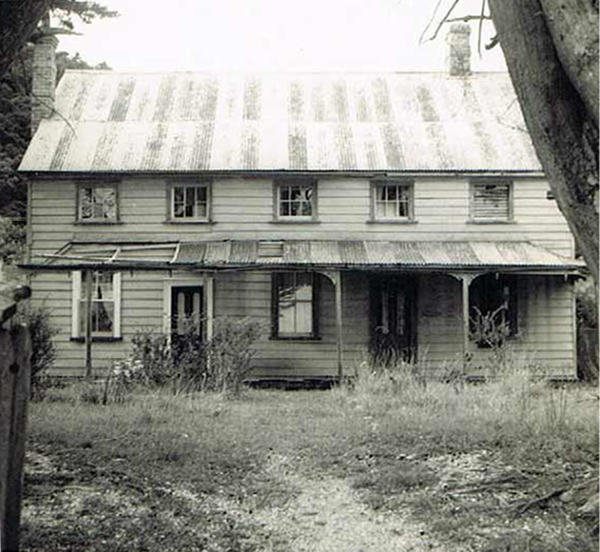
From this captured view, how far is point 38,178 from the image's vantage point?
63.5ft

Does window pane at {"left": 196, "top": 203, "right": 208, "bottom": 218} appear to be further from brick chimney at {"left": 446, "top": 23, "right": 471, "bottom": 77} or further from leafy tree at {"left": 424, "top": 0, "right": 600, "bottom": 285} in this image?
leafy tree at {"left": 424, "top": 0, "right": 600, "bottom": 285}

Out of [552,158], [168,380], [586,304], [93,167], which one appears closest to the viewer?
[552,158]

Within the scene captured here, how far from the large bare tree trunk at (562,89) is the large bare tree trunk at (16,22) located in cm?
306

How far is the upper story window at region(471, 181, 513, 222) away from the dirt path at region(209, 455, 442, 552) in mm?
13207

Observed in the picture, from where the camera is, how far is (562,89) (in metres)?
4.91

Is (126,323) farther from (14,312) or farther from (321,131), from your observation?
(14,312)

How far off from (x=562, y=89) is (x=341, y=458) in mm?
4976

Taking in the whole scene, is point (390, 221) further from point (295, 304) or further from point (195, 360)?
point (195, 360)

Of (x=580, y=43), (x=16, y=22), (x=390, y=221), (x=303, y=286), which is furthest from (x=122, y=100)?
(x=580, y=43)

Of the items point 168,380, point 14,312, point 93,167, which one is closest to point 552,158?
point 14,312

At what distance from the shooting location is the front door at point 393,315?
63.5 ft

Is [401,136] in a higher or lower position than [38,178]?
higher

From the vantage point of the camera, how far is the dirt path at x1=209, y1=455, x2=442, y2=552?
5.58 m

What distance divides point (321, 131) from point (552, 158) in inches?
628
